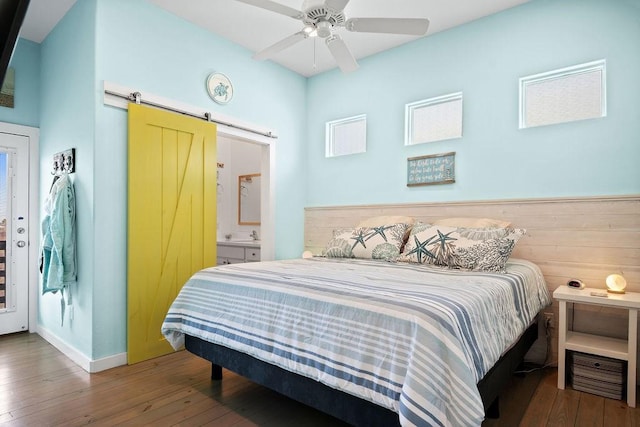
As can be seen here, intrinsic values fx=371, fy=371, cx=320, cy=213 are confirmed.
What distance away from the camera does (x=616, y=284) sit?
2.36 metres

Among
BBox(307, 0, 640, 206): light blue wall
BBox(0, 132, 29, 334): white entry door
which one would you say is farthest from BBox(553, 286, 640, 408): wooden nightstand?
BBox(0, 132, 29, 334): white entry door

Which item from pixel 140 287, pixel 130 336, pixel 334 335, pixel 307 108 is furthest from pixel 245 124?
pixel 334 335

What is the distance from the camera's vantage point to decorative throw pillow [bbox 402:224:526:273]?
2.43 m

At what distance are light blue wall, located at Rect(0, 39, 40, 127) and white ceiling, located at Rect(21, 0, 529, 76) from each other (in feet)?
0.44

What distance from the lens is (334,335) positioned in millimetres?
1608

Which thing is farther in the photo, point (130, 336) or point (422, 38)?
point (422, 38)

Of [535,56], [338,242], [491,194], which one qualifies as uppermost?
[535,56]

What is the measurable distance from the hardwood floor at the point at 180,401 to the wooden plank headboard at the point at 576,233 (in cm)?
78

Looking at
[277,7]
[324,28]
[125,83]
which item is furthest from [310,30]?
[125,83]

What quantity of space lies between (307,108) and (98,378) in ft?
11.1

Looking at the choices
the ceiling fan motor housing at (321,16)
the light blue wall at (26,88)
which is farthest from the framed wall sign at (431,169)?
the light blue wall at (26,88)

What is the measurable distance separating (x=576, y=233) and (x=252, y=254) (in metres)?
3.21

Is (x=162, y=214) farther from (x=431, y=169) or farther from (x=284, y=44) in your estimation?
(x=431, y=169)

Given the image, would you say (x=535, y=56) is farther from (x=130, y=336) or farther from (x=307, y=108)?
(x=130, y=336)
